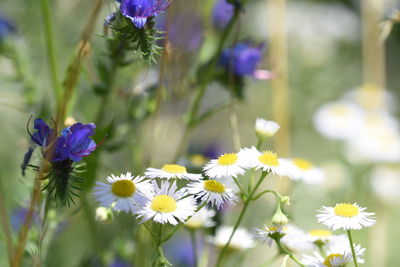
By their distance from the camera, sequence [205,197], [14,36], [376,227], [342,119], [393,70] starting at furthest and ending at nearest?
[393,70], [342,119], [376,227], [14,36], [205,197]

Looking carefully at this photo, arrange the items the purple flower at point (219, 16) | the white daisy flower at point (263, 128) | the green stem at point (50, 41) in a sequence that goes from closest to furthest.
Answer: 1. the white daisy flower at point (263, 128)
2. the green stem at point (50, 41)
3. the purple flower at point (219, 16)

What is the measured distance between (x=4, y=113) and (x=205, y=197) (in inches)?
42.8

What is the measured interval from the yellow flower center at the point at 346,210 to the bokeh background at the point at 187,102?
0.19m

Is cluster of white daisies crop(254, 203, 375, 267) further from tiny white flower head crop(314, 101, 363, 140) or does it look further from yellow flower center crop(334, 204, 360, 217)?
tiny white flower head crop(314, 101, 363, 140)

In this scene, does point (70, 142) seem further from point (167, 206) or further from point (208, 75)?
point (208, 75)

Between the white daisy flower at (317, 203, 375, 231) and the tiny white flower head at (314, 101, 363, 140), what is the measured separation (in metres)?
1.20

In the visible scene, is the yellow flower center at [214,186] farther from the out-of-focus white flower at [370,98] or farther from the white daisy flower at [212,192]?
the out-of-focus white flower at [370,98]

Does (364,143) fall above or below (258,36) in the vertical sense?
below

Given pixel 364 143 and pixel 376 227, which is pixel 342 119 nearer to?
pixel 364 143

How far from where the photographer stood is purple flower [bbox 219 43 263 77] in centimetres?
85

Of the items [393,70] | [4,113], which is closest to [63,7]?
[4,113]

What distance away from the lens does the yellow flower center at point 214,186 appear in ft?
1.88

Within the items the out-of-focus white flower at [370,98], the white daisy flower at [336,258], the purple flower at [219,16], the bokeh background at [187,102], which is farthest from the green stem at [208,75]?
the out-of-focus white flower at [370,98]

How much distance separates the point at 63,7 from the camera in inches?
47.2
